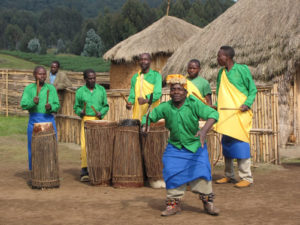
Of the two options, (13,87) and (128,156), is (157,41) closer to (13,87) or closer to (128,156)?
(13,87)

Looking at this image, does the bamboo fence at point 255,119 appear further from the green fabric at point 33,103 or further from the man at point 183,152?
the green fabric at point 33,103

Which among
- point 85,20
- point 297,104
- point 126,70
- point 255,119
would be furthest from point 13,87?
point 85,20

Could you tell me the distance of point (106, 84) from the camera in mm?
24625

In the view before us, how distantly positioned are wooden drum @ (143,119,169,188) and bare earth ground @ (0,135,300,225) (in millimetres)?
192

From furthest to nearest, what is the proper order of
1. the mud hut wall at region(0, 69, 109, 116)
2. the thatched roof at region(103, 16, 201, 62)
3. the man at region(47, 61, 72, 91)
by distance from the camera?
the thatched roof at region(103, 16, 201, 62) < the mud hut wall at region(0, 69, 109, 116) < the man at region(47, 61, 72, 91)

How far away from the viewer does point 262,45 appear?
11.4m

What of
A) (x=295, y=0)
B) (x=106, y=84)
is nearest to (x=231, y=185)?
(x=295, y=0)

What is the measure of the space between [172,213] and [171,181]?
322mm

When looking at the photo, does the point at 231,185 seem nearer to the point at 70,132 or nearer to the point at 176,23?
the point at 70,132

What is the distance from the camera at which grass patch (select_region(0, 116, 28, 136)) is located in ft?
46.4

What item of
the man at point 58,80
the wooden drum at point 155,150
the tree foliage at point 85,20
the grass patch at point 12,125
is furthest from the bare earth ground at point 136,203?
the tree foliage at point 85,20

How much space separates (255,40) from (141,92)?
534 centimetres

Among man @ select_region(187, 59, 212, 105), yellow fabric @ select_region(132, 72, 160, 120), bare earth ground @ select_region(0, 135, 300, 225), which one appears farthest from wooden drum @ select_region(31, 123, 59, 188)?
man @ select_region(187, 59, 212, 105)

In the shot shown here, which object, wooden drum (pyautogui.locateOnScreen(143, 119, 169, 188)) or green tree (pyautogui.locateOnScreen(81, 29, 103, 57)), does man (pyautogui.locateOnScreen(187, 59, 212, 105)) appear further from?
green tree (pyautogui.locateOnScreen(81, 29, 103, 57))
